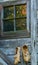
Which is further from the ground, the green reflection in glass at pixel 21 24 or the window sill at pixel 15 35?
the green reflection in glass at pixel 21 24

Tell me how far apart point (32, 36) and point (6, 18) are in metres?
0.70

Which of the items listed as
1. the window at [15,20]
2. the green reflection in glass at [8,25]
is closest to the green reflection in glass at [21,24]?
the window at [15,20]

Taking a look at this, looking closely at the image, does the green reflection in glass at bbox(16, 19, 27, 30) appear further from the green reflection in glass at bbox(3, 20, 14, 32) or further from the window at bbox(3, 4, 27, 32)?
the green reflection in glass at bbox(3, 20, 14, 32)

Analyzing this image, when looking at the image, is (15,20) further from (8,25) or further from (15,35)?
(15,35)

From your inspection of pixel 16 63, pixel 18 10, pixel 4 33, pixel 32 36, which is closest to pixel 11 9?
pixel 18 10

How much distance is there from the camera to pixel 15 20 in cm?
424

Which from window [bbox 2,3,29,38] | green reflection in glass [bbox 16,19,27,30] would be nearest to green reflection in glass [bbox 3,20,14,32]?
window [bbox 2,3,29,38]

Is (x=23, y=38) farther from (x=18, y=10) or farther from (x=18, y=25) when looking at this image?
(x=18, y=10)

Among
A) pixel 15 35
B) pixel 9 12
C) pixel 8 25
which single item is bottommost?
pixel 15 35

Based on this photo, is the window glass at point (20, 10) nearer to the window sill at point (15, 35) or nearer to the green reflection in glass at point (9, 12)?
the green reflection in glass at point (9, 12)

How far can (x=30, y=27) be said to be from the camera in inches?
162

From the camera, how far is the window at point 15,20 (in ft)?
13.8

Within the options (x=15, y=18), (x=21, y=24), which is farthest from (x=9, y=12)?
(x=21, y=24)

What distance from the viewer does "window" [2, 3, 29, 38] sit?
4.20 m
